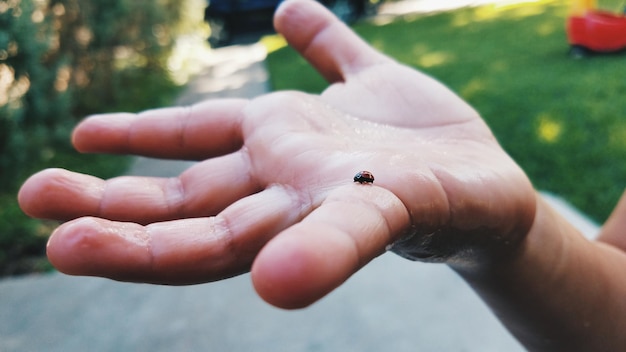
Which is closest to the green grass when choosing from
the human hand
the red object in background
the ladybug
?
the red object in background

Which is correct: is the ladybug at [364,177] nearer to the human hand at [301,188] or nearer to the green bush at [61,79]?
the human hand at [301,188]

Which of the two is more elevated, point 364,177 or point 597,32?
point 364,177

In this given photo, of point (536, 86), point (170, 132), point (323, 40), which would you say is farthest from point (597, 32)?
point (170, 132)

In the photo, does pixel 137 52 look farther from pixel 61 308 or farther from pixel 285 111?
pixel 285 111

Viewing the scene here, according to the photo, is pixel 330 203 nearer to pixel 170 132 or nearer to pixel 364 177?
pixel 364 177

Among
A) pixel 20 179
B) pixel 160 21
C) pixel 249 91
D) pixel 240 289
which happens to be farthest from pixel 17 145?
pixel 160 21
